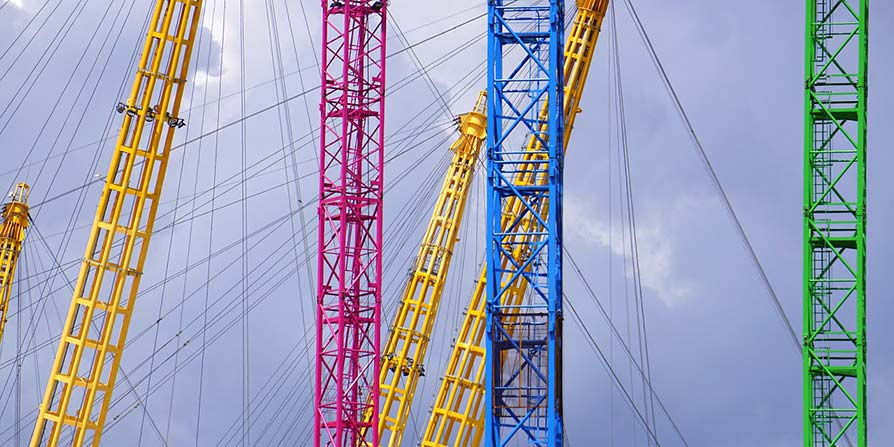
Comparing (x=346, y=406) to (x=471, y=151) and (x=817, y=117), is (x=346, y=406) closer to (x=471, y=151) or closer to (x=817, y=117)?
(x=817, y=117)

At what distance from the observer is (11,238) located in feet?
363

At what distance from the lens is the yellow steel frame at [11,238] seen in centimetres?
11006

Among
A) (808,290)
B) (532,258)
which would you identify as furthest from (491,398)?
(808,290)

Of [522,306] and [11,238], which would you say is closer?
[522,306]

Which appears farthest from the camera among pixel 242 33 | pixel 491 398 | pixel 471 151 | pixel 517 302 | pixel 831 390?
pixel 471 151

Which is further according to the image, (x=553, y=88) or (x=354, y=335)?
(x=354, y=335)

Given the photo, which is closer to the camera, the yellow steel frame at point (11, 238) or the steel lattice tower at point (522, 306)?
the steel lattice tower at point (522, 306)

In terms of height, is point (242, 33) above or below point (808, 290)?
above

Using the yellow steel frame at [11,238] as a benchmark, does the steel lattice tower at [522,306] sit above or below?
below

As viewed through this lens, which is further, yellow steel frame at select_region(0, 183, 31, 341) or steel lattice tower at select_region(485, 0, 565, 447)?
yellow steel frame at select_region(0, 183, 31, 341)

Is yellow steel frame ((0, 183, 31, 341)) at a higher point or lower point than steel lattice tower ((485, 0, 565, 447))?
higher

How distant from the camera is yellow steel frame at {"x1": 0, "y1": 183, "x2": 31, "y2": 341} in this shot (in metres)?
110

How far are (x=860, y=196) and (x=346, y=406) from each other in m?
21.8

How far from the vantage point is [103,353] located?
80.6 m
